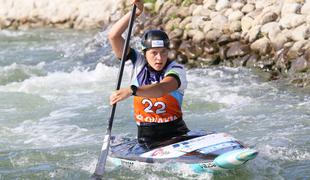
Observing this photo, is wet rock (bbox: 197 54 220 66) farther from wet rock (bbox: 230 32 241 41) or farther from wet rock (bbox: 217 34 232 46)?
wet rock (bbox: 230 32 241 41)

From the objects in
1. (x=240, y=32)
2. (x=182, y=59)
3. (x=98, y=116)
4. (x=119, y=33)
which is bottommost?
(x=98, y=116)

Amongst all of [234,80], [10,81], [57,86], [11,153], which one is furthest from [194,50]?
[11,153]

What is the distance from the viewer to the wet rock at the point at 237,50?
11953 mm

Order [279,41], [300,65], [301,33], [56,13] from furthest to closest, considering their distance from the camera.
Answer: [56,13] → [279,41] → [301,33] → [300,65]

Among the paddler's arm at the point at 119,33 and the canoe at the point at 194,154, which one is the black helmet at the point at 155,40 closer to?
the paddler's arm at the point at 119,33

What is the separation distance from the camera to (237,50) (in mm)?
12008

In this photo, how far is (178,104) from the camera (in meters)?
6.54

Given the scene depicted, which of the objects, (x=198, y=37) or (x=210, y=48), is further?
→ (x=198, y=37)

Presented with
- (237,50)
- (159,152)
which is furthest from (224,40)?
(159,152)

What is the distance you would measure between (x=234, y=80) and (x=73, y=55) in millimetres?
4702

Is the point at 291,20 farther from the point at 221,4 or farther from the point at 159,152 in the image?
the point at 159,152

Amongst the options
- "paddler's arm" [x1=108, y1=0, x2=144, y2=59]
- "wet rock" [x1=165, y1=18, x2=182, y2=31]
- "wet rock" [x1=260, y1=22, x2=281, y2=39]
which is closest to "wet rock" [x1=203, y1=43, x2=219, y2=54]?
"wet rock" [x1=260, y1=22, x2=281, y2=39]

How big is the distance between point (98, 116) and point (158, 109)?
3.26 m

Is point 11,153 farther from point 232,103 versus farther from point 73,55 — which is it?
point 73,55
